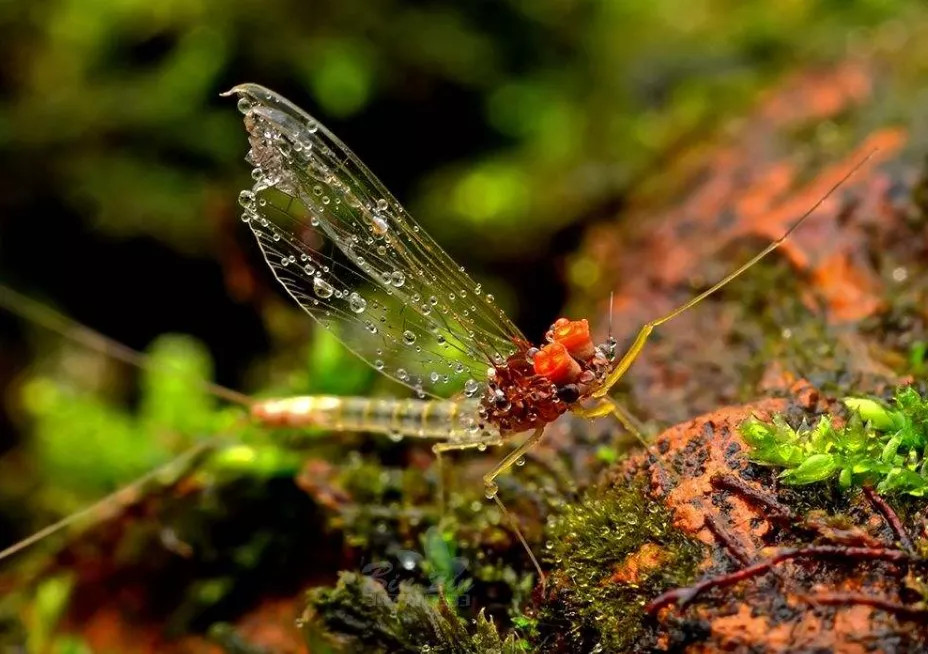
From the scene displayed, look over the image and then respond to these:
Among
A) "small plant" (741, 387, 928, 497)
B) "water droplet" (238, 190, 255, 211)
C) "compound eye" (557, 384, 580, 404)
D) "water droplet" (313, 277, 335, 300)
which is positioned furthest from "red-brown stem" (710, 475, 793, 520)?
"water droplet" (238, 190, 255, 211)

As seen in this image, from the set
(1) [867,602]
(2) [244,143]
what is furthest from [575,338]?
(2) [244,143]

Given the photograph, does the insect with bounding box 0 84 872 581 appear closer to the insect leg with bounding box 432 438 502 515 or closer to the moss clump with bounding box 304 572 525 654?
the insect leg with bounding box 432 438 502 515

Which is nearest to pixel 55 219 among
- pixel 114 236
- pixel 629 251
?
pixel 114 236

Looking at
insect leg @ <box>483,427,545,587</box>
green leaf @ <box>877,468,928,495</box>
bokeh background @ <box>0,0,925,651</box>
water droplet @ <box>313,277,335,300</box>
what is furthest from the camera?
bokeh background @ <box>0,0,925,651</box>

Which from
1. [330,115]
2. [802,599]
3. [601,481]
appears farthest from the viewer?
[330,115]

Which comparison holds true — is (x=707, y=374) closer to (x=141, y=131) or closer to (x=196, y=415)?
(x=196, y=415)

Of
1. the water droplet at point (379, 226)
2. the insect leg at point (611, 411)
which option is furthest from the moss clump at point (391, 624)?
the water droplet at point (379, 226)

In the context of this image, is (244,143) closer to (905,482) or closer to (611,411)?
(611,411)
